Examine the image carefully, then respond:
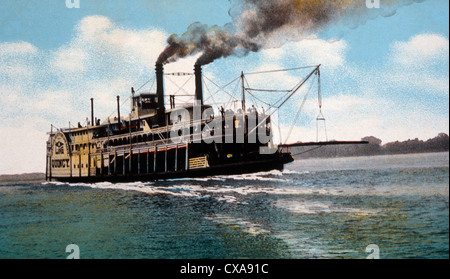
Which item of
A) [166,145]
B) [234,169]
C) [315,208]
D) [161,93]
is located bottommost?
[315,208]

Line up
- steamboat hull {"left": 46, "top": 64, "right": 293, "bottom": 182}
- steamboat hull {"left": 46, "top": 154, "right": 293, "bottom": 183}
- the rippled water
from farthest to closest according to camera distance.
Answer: steamboat hull {"left": 46, "top": 64, "right": 293, "bottom": 182} → steamboat hull {"left": 46, "top": 154, "right": 293, "bottom": 183} → the rippled water

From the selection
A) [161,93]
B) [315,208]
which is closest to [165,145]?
[161,93]

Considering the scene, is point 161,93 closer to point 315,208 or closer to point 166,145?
point 166,145

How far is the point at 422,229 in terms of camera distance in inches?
377

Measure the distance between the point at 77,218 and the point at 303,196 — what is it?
875cm

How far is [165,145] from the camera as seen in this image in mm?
24406

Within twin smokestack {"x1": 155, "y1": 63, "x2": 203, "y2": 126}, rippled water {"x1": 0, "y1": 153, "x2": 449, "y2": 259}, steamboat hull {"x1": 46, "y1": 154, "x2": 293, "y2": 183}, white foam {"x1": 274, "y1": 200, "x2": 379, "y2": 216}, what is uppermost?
twin smokestack {"x1": 155, "y1": 63, "x2": 203, "y2": 126}

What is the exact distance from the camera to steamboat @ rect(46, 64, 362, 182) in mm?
22766

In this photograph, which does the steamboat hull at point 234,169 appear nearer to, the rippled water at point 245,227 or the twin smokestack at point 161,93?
the twin smokestack at point 161,93

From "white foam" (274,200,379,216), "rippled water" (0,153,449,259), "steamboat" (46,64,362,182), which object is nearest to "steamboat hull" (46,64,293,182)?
"steamboat" (46,64,362,182)

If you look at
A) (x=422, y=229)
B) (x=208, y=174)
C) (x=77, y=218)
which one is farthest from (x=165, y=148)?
(x=422, y=229)

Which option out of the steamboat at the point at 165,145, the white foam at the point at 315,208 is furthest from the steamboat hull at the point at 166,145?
the white foam at the point at 315,208

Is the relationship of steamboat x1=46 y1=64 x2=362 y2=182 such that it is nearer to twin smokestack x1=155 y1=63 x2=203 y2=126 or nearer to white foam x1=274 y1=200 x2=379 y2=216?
twin smokestack x1=155 y1=63 x2=203 y2=126
